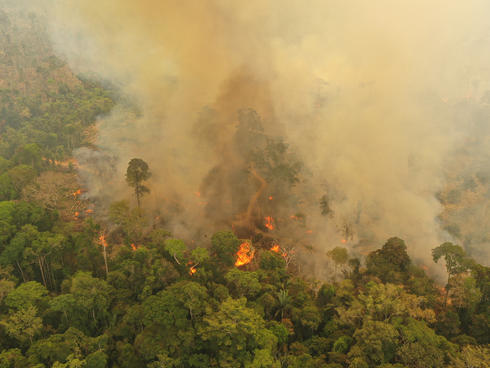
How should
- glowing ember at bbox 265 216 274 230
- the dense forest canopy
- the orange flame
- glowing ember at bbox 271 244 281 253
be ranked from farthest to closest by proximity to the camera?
glowing ember at bbox 265 216 274 230
glowing ember at bbox 271 244 281 253
the orange flame
the dense forest canopy

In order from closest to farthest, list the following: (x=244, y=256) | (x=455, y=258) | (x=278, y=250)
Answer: (x=455, y=258), (x=244, y=256), (x=278, y=250)

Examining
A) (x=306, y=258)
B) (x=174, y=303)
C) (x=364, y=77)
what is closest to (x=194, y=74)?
(x=364, y=77)

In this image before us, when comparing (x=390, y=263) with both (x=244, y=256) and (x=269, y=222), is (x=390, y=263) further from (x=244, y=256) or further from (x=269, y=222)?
(x=269, y=222)

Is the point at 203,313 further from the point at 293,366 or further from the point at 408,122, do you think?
the point at 408,122

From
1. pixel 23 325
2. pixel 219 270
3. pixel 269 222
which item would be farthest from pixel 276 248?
pixel 23 325

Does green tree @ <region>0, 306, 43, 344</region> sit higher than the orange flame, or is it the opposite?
the orange flame

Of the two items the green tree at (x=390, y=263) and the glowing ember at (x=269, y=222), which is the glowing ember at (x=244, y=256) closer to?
the glowing ember at (x=269, y=222)

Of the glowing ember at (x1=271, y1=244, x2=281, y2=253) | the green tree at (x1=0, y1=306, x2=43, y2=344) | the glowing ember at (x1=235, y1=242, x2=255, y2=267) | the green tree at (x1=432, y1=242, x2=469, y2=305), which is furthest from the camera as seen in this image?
the glowing ember at (x1=271, y1=244, x2=281, y2=253)

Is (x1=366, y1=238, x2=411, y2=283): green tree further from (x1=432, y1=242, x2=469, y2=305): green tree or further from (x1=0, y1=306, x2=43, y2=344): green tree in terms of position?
(x1=0, y1=306, x2=43, y2=344): green tree

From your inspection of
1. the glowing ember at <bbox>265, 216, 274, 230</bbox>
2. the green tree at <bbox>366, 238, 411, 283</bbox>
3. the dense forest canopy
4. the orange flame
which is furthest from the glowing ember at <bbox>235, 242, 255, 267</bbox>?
the green tree at <bbox>366, 238, 411, 283</bbox>
